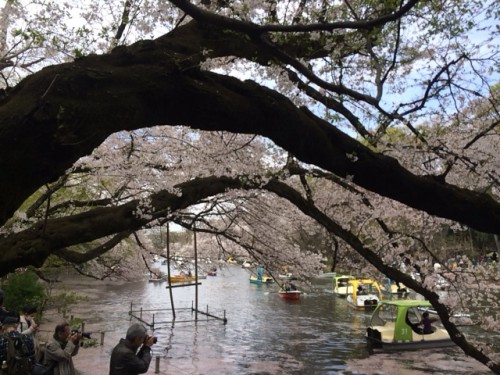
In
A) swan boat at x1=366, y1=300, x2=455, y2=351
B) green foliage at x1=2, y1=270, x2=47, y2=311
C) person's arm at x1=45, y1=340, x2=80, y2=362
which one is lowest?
swan boat at x1=366, y1=300, x2=455, y2=351

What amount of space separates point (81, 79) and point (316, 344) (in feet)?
54.0

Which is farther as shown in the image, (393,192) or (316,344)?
(316,344)

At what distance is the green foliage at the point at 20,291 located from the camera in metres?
13.3

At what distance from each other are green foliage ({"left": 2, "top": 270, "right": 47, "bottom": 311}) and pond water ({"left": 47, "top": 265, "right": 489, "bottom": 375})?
233cm

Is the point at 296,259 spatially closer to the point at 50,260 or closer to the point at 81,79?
the point at 50,260

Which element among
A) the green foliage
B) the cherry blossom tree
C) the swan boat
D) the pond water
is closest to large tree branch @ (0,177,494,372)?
the cherry blossom tree

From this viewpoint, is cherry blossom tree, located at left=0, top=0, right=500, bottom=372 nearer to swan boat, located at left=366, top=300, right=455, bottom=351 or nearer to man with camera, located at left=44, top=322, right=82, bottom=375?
man with camera, located at left=44, top=322, right=82, bottom=375

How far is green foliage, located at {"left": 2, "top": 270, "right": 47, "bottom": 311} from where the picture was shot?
13.3m

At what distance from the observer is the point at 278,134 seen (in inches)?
134

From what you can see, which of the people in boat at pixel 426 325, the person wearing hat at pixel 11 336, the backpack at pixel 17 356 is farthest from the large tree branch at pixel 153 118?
the people in boat at pixel 426 325

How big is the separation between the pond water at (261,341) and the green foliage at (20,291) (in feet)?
7.65

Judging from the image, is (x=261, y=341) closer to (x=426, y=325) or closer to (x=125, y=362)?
(x=426, y=325)

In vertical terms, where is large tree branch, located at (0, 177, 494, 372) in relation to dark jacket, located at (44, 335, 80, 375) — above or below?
above

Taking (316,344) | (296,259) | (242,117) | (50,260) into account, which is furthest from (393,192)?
(316,344)
